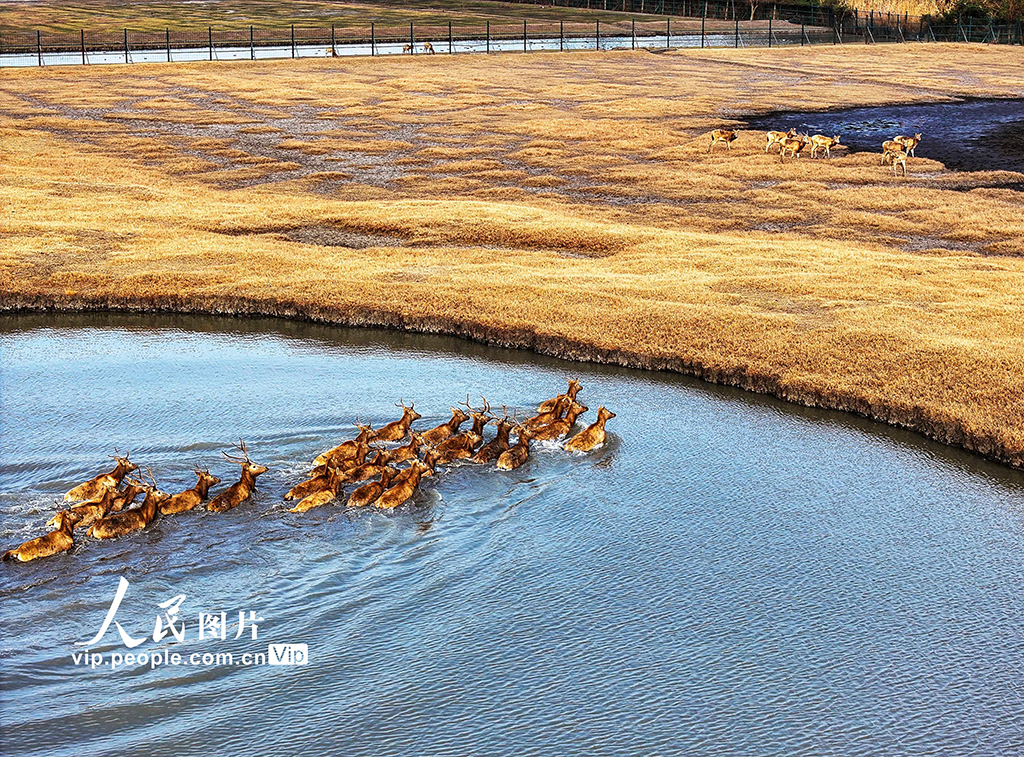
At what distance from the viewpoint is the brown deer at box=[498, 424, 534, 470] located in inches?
674

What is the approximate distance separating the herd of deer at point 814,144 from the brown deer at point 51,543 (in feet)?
121

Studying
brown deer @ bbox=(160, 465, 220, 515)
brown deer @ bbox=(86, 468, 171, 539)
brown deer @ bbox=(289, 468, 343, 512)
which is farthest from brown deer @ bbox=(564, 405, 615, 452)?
brown deer @ bbox=(86, 468, 171, 539)

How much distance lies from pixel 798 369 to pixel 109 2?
15687 cm

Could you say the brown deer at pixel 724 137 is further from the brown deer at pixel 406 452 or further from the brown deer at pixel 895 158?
the brown deer at pixel 406 452

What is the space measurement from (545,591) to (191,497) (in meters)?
4.78

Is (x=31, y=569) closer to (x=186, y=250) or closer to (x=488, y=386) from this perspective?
(x=488, y=386)

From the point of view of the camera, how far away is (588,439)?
17859 millimetres

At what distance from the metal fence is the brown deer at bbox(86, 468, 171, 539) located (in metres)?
75.2

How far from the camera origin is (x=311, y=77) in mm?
72312

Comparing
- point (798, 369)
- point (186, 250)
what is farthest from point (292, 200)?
point (798, 369)

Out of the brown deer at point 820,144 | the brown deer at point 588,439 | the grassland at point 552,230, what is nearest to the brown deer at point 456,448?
the brown deer at point 588,439

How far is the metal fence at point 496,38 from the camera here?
9131 centimetres

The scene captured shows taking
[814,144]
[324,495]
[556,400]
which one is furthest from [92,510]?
[814,144]

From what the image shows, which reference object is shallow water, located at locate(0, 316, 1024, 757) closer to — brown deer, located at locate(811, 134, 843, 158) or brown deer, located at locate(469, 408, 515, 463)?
brown deer, located at locate(469, 408, 515, 463)
